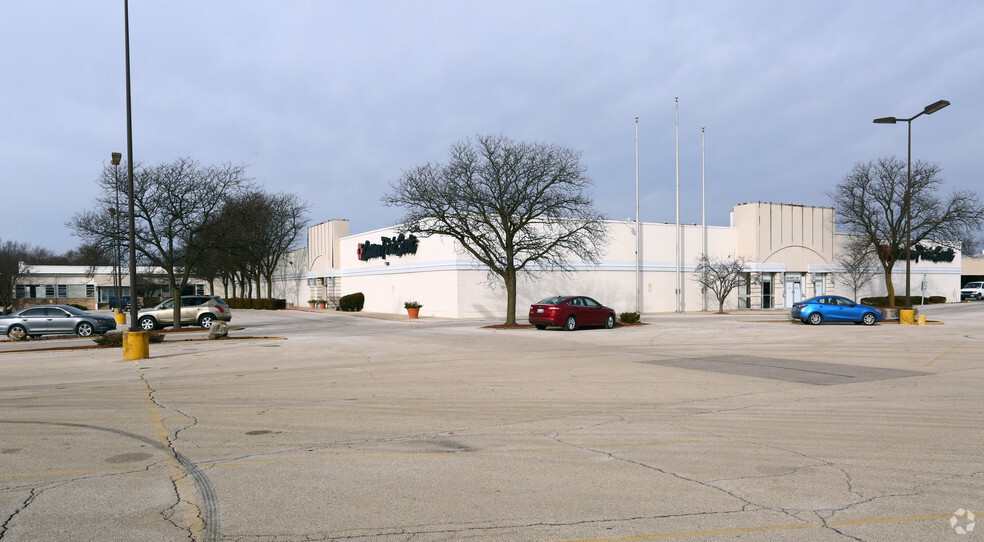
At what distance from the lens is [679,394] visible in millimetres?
11461

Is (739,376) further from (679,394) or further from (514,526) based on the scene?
(514,526)

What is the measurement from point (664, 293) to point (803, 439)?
131 ft

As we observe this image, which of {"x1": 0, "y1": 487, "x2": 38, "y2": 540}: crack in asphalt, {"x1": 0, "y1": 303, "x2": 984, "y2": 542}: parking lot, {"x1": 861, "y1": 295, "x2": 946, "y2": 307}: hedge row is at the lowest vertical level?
{"x1": 0, "y1": 303, "x2": 984, "y2": 542}: parking lot

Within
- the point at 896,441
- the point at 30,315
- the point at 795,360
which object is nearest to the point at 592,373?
the point at 795,360

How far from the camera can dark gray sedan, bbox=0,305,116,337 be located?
28109 mm

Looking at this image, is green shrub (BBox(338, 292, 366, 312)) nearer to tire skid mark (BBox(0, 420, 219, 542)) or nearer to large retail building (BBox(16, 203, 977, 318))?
large retail building (BBox(16, 203, 977, 318))

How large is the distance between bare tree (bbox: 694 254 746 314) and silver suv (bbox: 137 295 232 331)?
29769 millimetres

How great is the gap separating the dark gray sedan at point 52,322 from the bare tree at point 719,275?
34.8 meters

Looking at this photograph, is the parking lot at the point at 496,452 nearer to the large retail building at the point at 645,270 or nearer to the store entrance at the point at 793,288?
the large retail building at the point at 645,270

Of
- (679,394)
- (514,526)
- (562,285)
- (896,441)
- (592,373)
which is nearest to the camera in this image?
(514,526)

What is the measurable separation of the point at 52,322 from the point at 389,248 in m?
22.2

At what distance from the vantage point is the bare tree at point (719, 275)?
45156mm

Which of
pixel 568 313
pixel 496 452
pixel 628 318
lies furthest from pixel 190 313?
pixel 496 452

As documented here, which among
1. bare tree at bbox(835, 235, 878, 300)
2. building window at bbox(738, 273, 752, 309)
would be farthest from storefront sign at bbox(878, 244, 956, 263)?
building window at bbox(738, 273, 752, 309)
